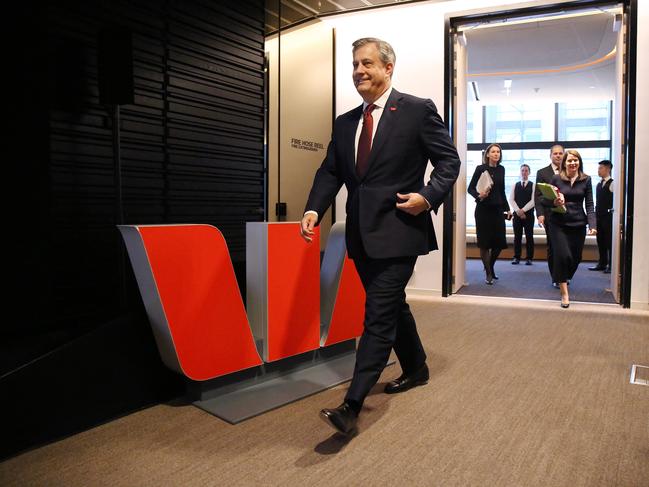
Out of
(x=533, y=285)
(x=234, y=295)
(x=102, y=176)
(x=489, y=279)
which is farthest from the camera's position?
(x=489, y=279)

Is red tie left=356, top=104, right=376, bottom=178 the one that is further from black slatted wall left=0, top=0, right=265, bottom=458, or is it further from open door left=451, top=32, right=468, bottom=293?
open door left=451, top=32, right=468, bottom=293

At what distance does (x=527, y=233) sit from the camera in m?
9.86

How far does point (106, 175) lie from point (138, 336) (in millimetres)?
1595

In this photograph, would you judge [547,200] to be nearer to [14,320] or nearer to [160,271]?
[160,271]

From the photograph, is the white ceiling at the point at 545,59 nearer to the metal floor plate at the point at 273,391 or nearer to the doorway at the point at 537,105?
the doorway at the point at 537,105

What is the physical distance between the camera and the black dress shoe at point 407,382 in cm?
288

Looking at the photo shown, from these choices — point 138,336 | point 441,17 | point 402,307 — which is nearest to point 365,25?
point 441,17

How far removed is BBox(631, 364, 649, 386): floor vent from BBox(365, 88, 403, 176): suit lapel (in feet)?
6.49

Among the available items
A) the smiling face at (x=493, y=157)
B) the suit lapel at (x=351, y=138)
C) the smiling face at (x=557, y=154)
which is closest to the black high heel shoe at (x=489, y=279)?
the smiling face at (x=493, y=157)

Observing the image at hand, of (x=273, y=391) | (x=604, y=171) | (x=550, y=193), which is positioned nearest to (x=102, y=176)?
(x=273, y=391)

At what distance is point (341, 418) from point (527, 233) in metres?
8.50

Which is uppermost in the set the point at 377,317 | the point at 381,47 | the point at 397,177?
the point at 381,47

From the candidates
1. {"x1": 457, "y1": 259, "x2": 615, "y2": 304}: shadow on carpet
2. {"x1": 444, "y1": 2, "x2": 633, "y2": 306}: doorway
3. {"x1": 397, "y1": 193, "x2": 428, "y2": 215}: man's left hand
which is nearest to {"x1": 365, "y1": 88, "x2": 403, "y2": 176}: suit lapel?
{"x1": 397, "y1": 193, "x2": 428, "y2": 215}: man's left hand

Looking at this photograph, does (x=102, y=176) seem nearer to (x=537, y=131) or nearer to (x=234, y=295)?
(x=234, y=295)
